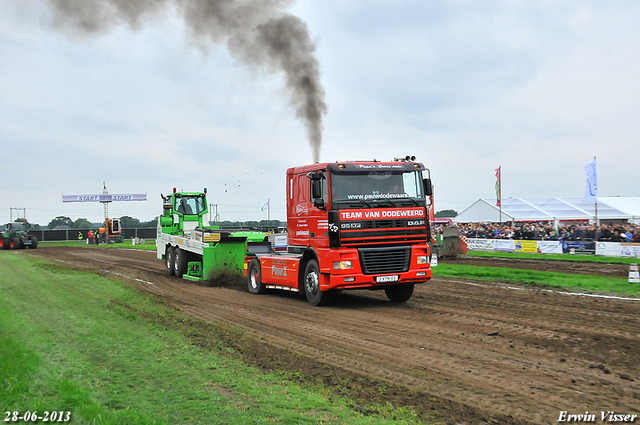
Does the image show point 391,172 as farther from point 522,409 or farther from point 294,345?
point 522,409

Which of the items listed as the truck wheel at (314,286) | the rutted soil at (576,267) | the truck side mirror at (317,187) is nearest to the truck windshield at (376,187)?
the truck side mirror at (317,187)

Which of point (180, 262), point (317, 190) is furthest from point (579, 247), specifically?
point (317, 190)

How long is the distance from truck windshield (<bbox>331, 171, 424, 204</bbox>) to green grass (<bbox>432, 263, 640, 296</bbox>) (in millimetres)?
6528

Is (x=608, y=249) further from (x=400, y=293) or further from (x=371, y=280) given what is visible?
(x=371, y=280)

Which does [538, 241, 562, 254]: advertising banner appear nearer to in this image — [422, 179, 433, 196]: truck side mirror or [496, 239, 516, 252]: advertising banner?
[496, 239, 516, 252]: advertising banner

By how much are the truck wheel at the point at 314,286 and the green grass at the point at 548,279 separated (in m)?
7.68

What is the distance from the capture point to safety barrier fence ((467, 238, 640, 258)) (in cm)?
2570

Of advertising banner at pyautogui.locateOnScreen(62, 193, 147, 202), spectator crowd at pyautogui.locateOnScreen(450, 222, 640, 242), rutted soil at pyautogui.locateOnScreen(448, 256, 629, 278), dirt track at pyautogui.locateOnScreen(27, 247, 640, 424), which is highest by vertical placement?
advertising banner at pyautogui.locateOnScreen(62, 193, 147, 202)

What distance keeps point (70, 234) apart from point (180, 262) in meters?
54.6

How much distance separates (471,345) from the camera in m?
7.43

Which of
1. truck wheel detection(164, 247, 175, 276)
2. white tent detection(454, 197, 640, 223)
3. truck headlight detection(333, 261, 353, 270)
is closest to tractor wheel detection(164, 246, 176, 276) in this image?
truck wheel detection(164, 247, 175, 276)

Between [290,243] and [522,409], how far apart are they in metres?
8.49

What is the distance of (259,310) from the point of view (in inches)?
443

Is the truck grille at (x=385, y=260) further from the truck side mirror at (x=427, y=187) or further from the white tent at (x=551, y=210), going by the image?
the white tent at (x=551, y=210)
